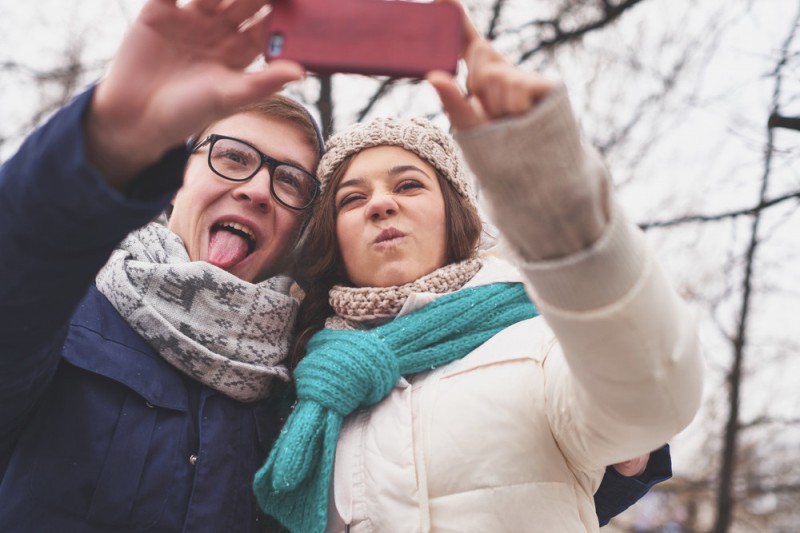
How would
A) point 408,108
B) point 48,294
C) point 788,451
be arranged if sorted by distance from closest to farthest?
1. point 48,294
2. point 408,108
3. point 788,451

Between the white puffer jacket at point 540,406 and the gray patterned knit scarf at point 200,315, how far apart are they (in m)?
0.35

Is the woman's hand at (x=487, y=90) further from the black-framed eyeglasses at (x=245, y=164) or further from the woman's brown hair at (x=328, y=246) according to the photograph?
the black-framed eyeglasses at (x=245, y=164)

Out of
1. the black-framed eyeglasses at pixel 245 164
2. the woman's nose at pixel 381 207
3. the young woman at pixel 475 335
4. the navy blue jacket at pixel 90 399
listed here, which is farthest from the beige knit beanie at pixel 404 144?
the navy blue jacket at pixel 90 399

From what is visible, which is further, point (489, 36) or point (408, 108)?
point (408, 108)

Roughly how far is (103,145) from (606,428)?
3.75 feet

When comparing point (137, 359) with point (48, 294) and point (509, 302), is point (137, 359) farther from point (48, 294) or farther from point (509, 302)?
point (509, 302)

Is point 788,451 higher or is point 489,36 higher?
point 489,36

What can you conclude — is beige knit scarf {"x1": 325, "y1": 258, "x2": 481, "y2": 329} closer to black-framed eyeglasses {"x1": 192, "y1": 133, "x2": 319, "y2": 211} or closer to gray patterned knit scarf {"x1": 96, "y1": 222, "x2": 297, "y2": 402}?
gray patterned knit scarf {"x1": 96, "y1": 222, "x2": 297, "y2": 402}

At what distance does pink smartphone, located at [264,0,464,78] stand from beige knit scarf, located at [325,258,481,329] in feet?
2.85

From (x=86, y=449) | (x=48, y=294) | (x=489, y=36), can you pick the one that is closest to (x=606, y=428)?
(x=48, y=294)

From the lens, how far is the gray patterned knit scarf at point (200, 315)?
5.93ft

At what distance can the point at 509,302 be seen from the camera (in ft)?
6.31

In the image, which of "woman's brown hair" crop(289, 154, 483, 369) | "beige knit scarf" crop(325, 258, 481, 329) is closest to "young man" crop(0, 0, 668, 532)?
"woman's brown hair" crop(289, 154, 483, 369)

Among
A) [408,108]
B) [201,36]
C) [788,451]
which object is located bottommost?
[788,451]
